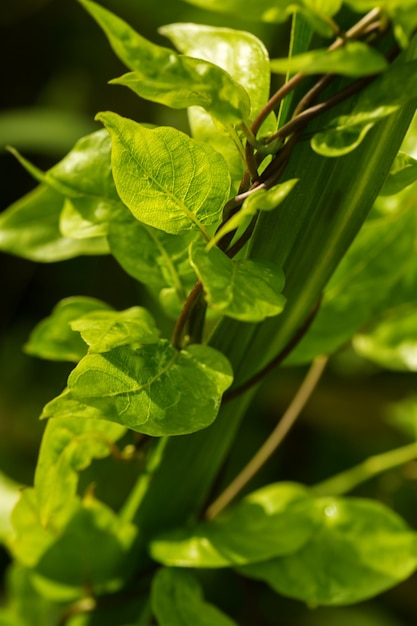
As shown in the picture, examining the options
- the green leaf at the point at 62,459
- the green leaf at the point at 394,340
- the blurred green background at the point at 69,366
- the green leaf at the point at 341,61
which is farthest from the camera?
the blurred green background at the point at 69,366

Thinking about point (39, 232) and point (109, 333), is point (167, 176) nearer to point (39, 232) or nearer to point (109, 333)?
point (109, 333)

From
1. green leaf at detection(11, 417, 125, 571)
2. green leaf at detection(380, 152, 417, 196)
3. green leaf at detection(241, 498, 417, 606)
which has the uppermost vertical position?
green leaf at detection(380, 152, 417, 196)

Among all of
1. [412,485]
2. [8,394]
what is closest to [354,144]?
[412,485]

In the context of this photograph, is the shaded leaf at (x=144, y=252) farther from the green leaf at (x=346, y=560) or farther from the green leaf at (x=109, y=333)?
the green leaf at (x=346, y=560)

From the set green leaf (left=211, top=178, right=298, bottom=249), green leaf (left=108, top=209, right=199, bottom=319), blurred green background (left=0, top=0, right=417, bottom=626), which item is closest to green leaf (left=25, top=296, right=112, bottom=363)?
green leaf (left=108, top=209, right=199, bottom=319)

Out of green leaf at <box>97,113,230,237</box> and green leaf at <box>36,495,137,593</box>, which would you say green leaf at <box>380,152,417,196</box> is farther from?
green leaf at <box>36,495,137,593</box>

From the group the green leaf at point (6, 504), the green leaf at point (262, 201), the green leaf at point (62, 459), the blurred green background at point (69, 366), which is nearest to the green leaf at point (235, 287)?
the green leaf at point (262, 201)
